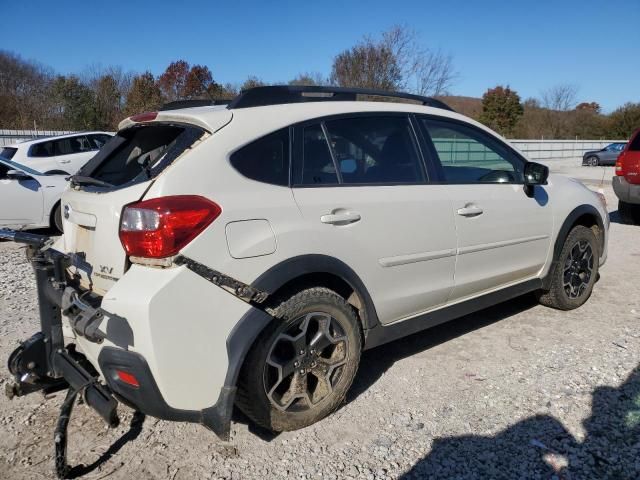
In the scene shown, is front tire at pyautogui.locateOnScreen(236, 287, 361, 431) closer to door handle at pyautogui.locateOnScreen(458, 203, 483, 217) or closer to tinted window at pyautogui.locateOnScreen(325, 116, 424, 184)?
tinted window at pyautogui.locateOnScreen(325, 116, 424, 184)

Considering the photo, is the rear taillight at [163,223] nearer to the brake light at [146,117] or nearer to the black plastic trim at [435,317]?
the brake light at [146,117]

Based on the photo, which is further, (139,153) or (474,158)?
(474,158)

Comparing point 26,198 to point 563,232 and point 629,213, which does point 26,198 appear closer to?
point 563,232

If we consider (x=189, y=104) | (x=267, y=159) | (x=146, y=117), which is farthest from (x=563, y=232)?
(x=146, y=117)

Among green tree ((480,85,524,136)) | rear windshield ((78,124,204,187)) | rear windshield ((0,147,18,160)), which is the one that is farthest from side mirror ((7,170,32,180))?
green tree ((480,85,524,136))

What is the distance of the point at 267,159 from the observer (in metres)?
2.72

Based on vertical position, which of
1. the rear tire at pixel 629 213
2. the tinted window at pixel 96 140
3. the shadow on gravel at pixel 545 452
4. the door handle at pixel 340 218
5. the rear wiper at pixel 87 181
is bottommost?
the shadow on gravel at pixel 545 452

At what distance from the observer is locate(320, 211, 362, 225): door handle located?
2.79 metres

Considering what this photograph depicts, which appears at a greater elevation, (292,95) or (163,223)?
(292,95)

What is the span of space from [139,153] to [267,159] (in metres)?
0.81

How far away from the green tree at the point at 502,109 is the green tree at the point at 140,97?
26939 millimetres

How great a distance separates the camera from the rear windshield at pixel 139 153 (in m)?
2.53

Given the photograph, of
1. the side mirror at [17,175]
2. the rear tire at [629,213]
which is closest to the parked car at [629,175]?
the rear tire at [629,213]

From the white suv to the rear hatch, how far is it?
0.4 inches
